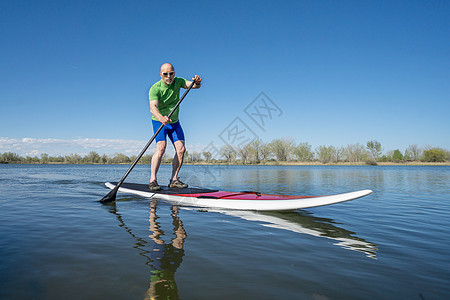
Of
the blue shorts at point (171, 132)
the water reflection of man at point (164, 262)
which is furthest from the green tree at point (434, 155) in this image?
the water reflection of man at point (164, 262)

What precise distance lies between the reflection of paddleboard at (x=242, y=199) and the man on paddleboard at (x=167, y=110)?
0.54 metres

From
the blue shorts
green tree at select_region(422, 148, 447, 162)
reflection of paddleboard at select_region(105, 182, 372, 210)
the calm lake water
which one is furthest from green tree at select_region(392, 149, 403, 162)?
reflection of paddleboard at select_region(105, 182, 372, 210)

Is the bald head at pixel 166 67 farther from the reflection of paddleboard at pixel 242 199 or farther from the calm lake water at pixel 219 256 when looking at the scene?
the calm lake water at pixel 219 256

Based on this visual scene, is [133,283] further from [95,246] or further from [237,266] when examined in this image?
[95,246]

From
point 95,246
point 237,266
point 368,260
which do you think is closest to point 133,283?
point 237,266

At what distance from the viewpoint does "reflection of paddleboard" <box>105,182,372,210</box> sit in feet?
13.5

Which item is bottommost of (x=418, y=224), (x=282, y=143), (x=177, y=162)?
(x=418, y=224)

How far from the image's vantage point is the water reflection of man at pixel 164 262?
180 cm

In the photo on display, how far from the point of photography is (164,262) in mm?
2318

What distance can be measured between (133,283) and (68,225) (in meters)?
2.35

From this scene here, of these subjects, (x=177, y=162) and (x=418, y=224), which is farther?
(x=177, y=162)

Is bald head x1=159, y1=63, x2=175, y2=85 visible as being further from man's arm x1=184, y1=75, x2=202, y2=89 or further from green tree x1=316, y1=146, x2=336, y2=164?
green tree x1=316, y1=146, x2=336, y2=164

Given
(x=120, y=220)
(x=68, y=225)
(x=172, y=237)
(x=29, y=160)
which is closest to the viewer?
(x=172, y=237)

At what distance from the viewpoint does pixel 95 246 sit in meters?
2.76
